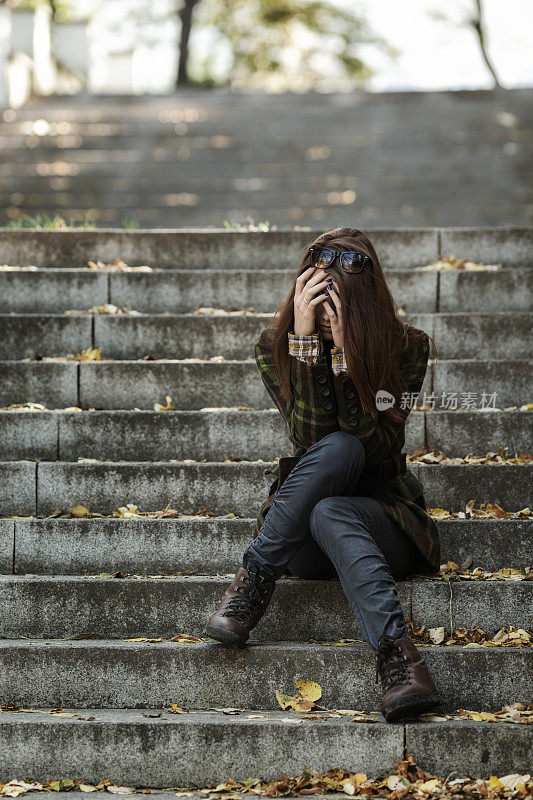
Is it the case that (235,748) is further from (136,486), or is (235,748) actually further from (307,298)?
(307,298)

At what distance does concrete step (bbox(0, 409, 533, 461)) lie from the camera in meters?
4.17

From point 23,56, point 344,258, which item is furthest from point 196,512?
point 23,56

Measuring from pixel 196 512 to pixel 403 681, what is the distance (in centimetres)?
136

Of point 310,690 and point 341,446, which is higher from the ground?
point 341,446

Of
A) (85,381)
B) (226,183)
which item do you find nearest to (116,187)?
(226,183)

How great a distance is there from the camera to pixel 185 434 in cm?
418

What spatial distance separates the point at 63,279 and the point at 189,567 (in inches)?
90.5

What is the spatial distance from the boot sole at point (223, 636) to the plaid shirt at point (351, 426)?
0.41m

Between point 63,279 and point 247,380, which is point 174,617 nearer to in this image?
point 247,380

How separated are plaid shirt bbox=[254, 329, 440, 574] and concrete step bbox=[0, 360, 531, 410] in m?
1.20

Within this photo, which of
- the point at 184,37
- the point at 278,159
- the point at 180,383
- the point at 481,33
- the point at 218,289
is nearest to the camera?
the point at 180,383

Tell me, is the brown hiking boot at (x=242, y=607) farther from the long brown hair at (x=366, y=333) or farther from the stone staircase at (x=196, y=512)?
the long brown hair at (x=366, y=333)

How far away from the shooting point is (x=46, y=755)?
2863mm

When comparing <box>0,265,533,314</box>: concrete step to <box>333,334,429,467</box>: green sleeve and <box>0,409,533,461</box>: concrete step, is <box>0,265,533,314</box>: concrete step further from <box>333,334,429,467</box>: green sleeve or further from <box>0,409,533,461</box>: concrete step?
<box>333,334,429,467</box>: green sleeve
